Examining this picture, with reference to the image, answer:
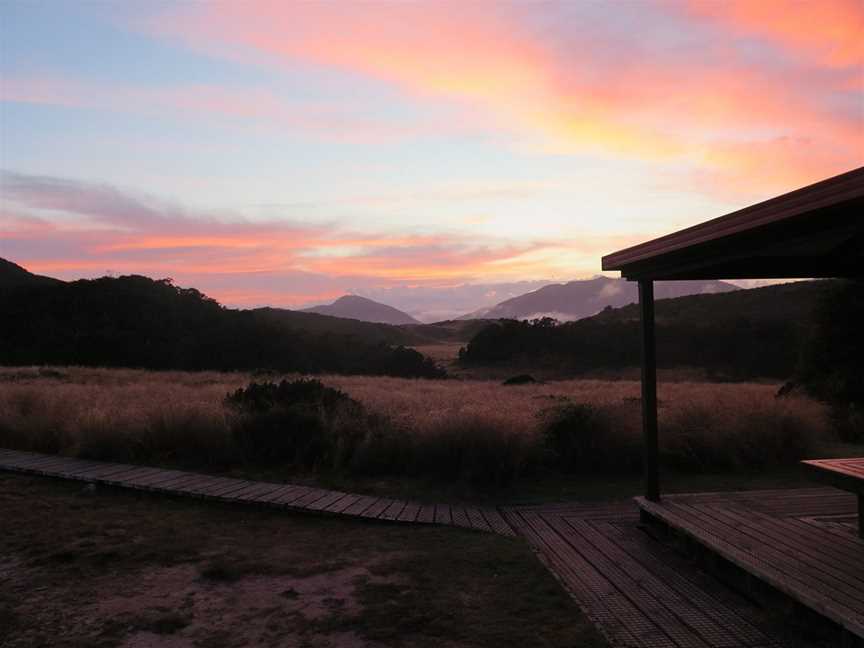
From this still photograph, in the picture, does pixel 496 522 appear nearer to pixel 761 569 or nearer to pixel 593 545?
pixel 593 545

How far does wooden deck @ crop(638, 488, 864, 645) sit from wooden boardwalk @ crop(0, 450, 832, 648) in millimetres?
213

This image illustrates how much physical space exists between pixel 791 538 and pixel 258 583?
148 inches

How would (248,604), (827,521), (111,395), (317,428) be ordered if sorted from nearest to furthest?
(248,604)
(827,521)
(317,428)
(111,395)

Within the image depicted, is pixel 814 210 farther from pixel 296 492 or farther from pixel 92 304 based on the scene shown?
pixel 92 304

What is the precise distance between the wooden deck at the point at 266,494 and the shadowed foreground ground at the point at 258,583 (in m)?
0.15

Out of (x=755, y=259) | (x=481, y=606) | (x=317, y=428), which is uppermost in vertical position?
(x=755, y=259)

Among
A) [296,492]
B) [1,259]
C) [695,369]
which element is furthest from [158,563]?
[1,259]

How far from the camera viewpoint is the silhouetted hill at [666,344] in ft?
115

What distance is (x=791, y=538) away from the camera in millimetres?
5168

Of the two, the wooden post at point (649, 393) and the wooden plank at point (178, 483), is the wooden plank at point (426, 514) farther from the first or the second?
the wooden plank at point (178, 483)

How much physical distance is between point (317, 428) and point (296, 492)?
1979 mm

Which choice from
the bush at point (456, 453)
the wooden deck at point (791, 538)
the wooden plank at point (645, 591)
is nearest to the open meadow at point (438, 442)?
the bush at point (456, 453)

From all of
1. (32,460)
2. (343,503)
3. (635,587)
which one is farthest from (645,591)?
(32,460)

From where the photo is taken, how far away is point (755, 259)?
17.1ft
